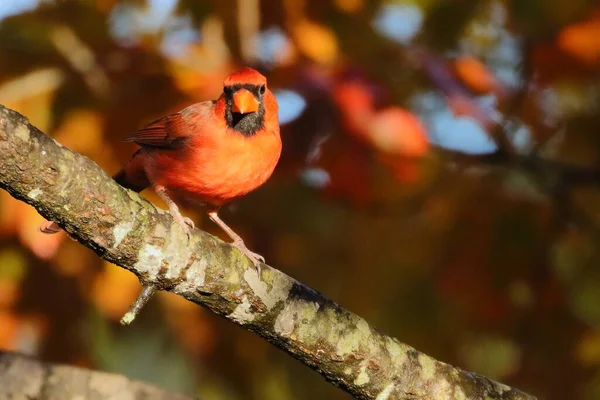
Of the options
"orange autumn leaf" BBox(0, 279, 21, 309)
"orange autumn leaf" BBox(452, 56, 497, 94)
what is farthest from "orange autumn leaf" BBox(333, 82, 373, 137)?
"orange autumn leaf" BBox(0, 279, 21, 309)

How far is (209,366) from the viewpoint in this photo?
15.1 ft

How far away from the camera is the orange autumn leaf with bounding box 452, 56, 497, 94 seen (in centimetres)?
450

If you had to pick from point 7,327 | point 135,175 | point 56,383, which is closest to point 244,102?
point 135,175

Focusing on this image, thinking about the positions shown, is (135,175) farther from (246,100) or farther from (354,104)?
(354,104)

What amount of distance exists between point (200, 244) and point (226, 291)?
17 centimetres

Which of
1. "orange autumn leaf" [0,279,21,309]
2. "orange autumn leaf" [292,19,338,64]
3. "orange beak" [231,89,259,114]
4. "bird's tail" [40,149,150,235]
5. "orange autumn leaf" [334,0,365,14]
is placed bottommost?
"orange autumn leaf" [0,279,21,309]

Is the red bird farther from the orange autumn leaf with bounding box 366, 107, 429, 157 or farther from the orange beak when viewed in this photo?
the orange autumn leaf with bounding box 366, 107, 429, 157

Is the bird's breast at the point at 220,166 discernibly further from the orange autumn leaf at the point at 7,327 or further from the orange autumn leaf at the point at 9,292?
the orange autumn leaf at the point at 7,327

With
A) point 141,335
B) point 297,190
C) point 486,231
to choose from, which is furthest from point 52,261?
point 486,231

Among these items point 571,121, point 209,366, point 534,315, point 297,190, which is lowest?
point 209,366

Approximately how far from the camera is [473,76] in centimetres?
454

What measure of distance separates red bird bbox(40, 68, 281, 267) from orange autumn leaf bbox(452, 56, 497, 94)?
135 centimetres

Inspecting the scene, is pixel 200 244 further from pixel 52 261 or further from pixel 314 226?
pixel 314 226

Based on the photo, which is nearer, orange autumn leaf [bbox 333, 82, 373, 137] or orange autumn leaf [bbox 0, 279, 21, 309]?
orange autumn leaf [bbox 333, 82, 373, 137]
